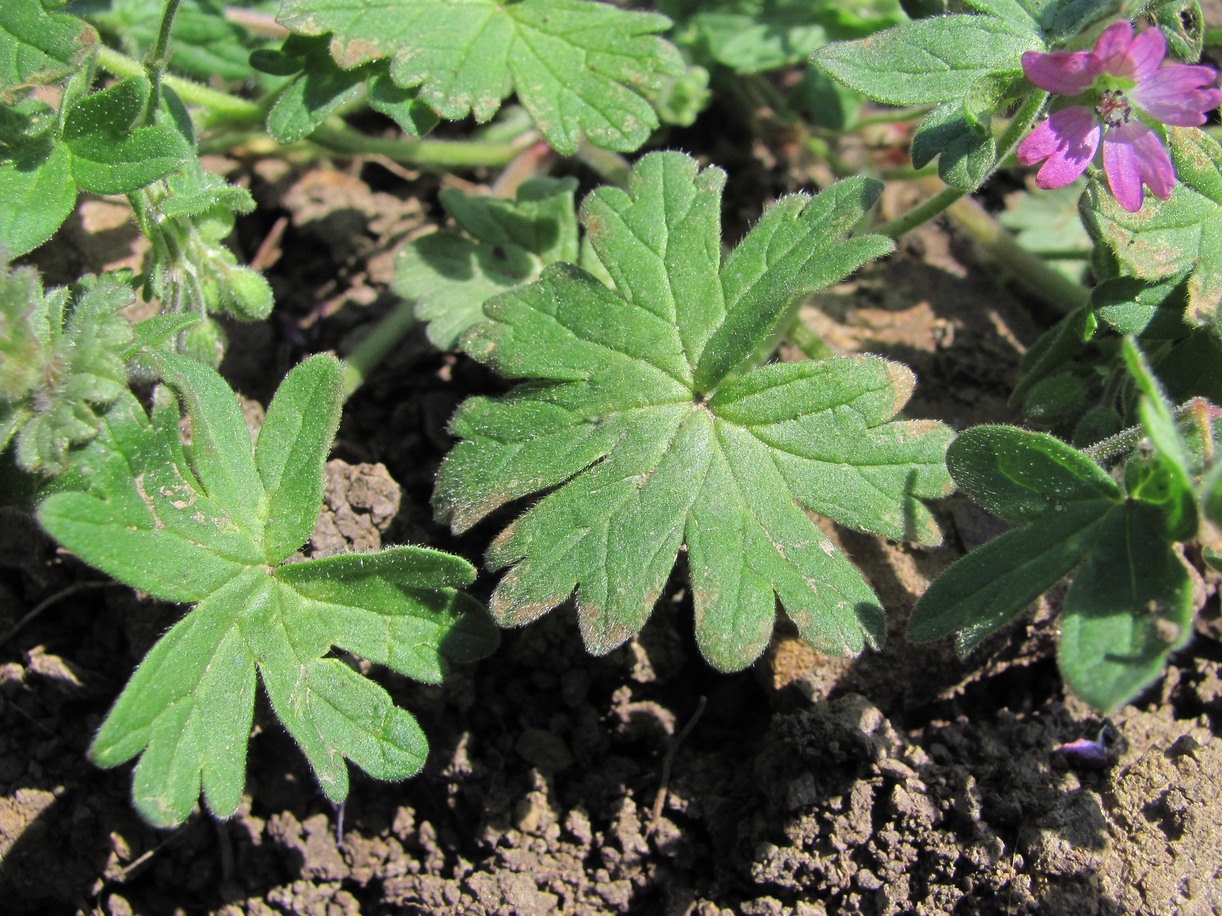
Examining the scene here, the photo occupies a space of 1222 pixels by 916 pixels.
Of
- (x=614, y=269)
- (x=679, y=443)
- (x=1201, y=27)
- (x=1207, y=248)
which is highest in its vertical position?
(x=1201, y=27)

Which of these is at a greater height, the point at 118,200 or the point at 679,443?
the point at 679,443

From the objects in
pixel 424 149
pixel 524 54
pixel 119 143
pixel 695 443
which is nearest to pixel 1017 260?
pixel 695 443

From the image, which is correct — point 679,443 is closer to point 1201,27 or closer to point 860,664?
point 860,664

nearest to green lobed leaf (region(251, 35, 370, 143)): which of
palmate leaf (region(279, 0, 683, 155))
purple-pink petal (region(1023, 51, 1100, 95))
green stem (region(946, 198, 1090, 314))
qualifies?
palmate leaf (region(279, 0, 683, 155))

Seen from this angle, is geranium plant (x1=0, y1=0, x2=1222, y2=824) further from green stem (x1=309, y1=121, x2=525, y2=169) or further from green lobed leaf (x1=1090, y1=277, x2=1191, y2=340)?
green stem (x1=309, y1=121, x2=525, y2=169)

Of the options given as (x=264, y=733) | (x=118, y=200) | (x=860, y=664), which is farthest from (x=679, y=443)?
(x=118, y=200)

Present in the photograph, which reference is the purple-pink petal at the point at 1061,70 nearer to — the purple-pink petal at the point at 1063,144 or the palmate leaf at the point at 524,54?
the purple-pink petal at the point at 1063,144
